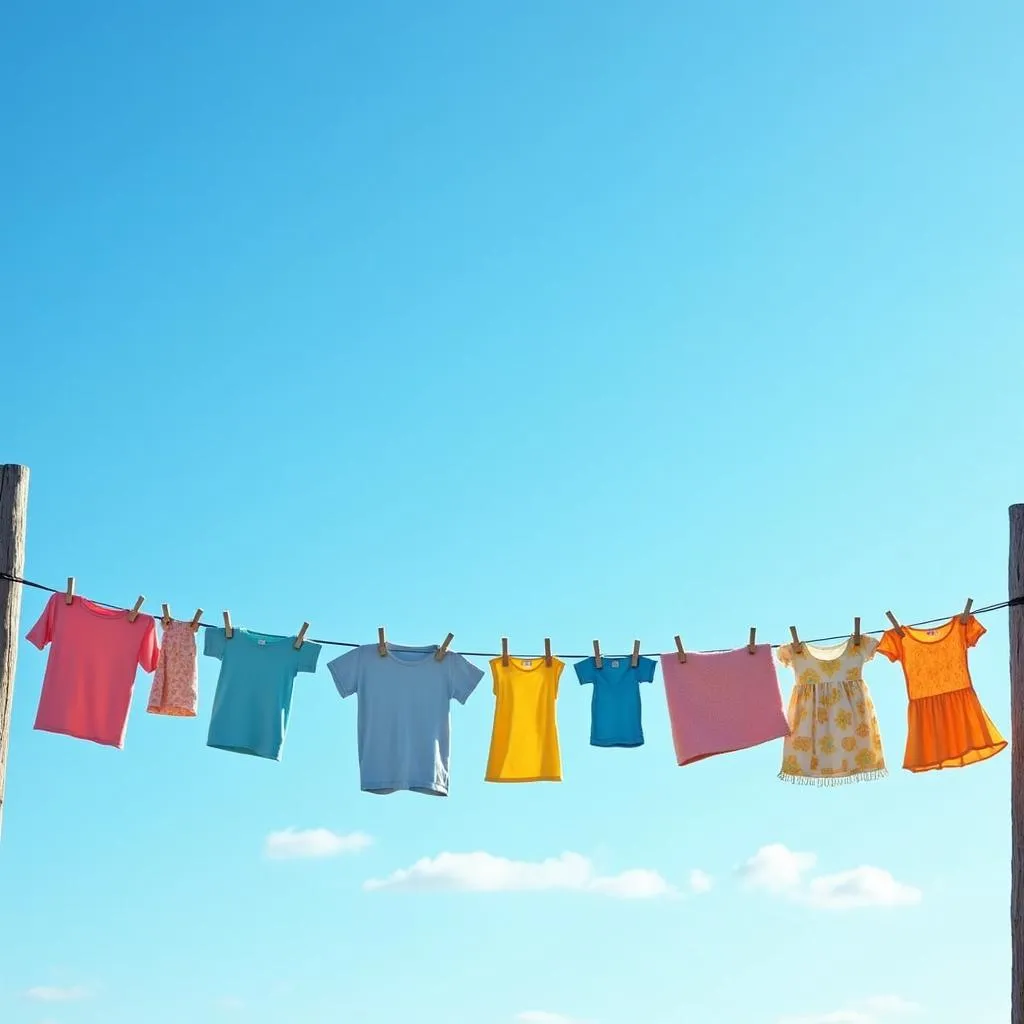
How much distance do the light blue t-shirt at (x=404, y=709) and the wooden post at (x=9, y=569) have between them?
2178 millimetres

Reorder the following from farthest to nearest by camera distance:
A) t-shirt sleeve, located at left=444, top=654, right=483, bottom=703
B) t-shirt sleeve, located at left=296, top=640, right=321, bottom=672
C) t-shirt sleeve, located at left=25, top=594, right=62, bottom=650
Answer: t-shirt sleeve, located at left=444, top=654, right=483, bottom=703
t-shirt sleeve, located at left=296, top=640, right=321, bottom=672
t-shirt sleeve, located at left=25, top=594, right=62, bottom=650

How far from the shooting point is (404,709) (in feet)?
28.3

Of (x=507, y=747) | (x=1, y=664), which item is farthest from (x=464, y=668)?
(x=1, y=664)

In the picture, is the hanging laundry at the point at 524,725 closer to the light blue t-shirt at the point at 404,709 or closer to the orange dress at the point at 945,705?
the light blue t-shirt at the point at 404,709

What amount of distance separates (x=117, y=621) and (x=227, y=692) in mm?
861

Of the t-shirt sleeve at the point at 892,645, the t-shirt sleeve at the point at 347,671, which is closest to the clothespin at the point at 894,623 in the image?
the t-shirt sleeve at the point at 892,645

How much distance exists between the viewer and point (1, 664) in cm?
718

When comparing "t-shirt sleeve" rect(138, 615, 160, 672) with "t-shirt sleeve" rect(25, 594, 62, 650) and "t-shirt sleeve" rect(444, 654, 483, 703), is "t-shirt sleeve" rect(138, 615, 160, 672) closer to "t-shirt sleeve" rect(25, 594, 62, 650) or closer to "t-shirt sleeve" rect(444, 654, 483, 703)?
"t-shirt sleeve" rect(25, 594, 62, 650)

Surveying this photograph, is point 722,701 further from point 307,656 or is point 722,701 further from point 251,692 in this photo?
point 251,692

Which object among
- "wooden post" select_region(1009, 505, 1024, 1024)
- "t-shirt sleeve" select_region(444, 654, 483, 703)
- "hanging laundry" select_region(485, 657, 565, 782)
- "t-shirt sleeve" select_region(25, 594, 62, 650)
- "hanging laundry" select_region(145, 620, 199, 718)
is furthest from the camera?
"hanging laundry" select_region(485, 657, 565, 782)

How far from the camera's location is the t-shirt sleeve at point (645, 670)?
29.0 feet

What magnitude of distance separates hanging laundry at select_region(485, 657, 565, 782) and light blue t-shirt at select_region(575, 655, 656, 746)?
26 cm

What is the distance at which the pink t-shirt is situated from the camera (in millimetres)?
8180

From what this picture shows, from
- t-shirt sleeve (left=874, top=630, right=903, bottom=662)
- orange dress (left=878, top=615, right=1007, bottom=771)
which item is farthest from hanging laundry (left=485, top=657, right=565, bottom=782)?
orange dress (left=878, top=615, right=1007, bottom=771)
